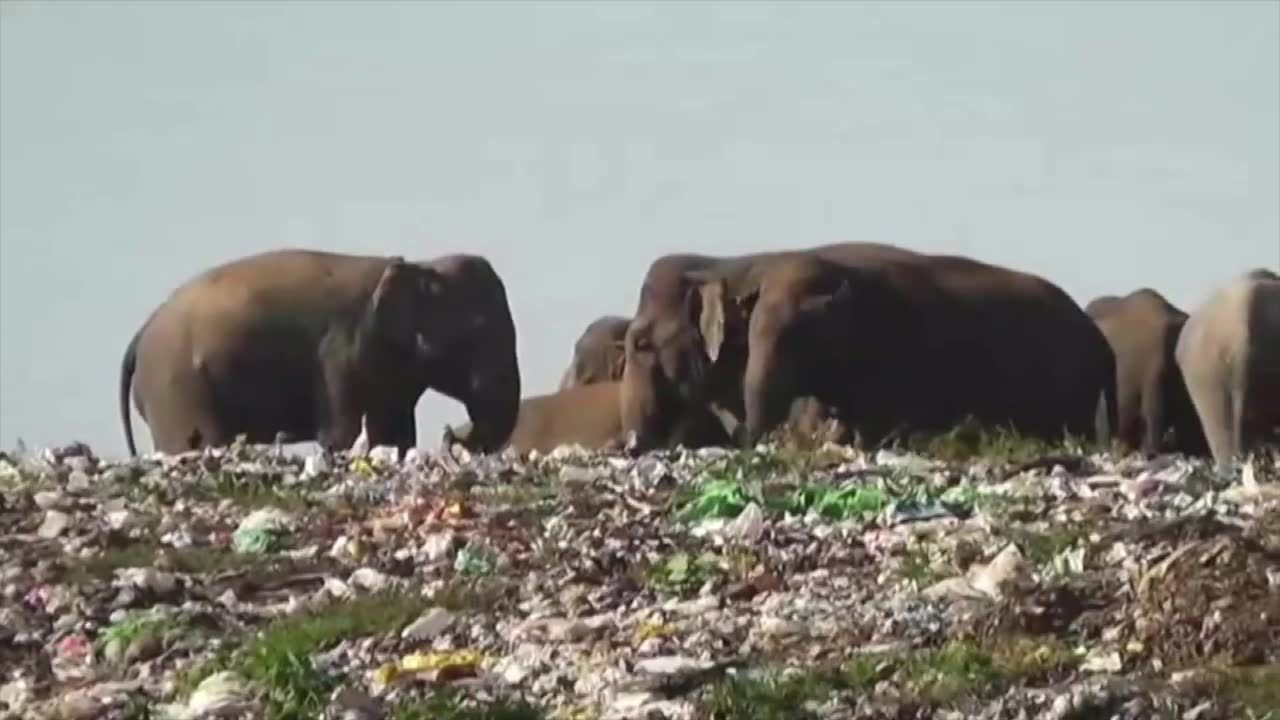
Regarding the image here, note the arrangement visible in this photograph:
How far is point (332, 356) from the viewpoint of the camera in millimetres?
25281

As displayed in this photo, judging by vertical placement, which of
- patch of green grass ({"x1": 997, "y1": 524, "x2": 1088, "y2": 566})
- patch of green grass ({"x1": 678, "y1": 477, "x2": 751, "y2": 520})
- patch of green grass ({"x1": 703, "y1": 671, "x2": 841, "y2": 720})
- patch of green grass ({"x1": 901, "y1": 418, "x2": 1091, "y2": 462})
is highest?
patch of green grass ({"x1": 703, "y1": 671, "x2": 841, "y2": 720})

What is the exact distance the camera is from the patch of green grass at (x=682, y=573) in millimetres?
10320

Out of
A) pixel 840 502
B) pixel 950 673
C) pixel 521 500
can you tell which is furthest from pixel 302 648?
pixel 521 500

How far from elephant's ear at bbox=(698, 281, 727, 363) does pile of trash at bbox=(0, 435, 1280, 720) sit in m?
9.95

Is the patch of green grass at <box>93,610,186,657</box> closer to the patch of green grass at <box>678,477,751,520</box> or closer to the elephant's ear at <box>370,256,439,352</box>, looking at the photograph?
the patch of green grass at <box>678,477,751,520</box>

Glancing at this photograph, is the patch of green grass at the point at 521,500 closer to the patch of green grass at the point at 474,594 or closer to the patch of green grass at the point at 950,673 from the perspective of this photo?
the patch of green grass at the point at 474,594

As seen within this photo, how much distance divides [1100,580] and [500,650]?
1.76m

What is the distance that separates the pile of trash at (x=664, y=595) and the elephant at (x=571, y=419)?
37.6 ft

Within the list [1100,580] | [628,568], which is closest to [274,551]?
[628,568]

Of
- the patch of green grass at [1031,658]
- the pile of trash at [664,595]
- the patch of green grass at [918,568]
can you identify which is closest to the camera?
the patch of green grass at [1031,658]

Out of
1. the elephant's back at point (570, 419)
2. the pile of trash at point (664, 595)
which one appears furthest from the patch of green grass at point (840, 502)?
the elephant's back at point (570, 419)

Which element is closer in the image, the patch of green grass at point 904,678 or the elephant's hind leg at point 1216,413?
the patch of green grass at point 904,678

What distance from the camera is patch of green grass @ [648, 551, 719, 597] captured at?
10.3 m

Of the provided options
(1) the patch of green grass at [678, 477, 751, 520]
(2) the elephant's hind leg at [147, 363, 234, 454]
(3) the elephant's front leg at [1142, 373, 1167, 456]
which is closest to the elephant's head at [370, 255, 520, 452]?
(2) the elephant's hind leg at [147, 363, 234, 454]
